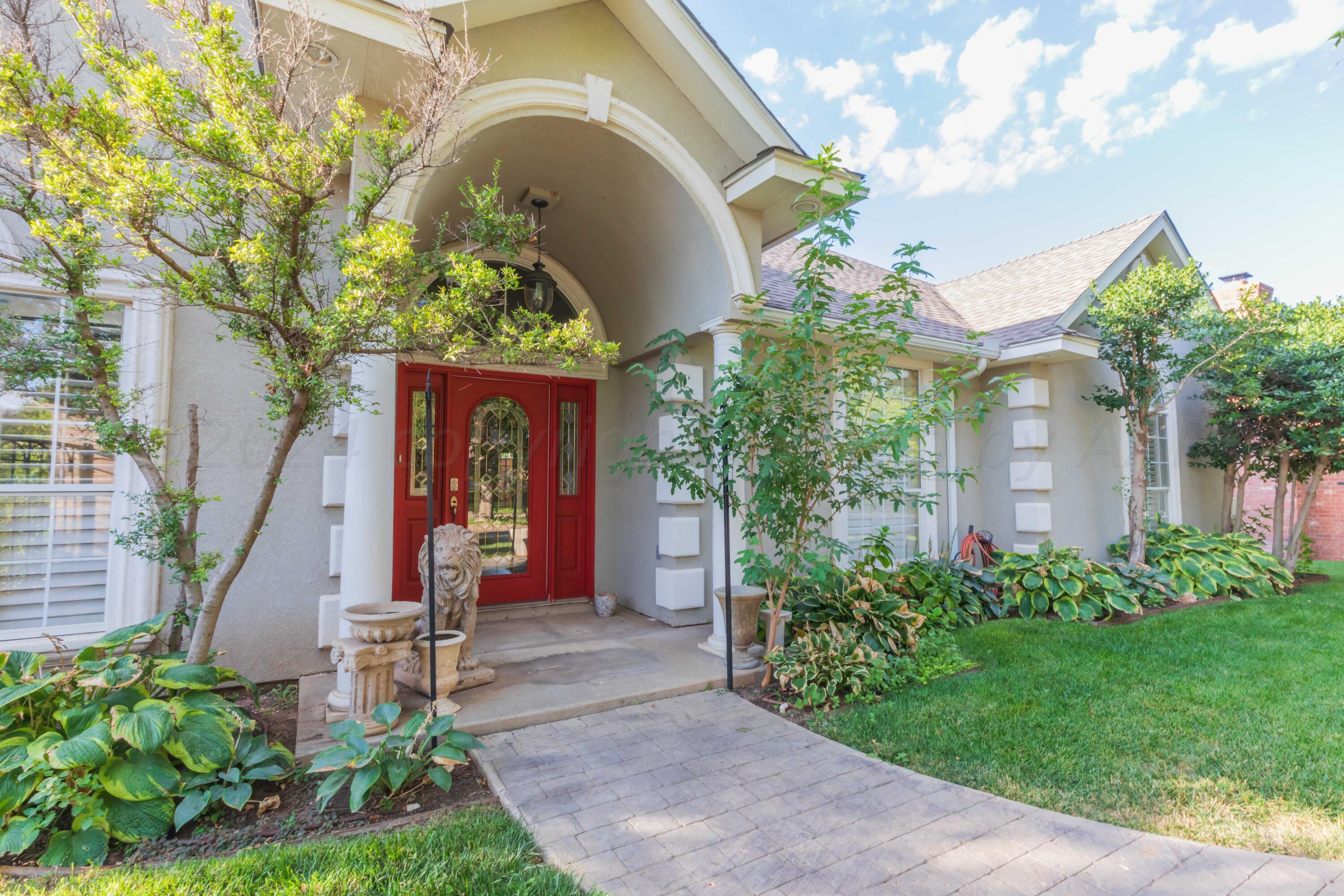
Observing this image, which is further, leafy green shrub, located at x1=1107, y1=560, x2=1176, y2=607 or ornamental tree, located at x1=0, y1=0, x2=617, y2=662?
leafy green shrub, located at x1=1107, y1=560, x2=1176, y2=607

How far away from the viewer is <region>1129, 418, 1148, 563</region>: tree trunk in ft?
24.7

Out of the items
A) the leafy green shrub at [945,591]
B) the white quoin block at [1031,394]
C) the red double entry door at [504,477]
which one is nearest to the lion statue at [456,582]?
the red double entry door at [504,477]

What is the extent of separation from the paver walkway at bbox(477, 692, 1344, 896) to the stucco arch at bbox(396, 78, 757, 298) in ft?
11.0

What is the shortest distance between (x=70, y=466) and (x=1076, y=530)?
33.0 feet

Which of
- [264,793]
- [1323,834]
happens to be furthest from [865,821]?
[264,793]

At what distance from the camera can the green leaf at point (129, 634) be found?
9.48ft

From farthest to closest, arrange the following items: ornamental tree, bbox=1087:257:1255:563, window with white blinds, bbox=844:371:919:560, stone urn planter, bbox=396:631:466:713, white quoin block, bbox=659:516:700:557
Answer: ornamental tree, bbox=1087:257:1255:563, window with white blinds, bbox=844:371:919:560, white quoin block, bbox=659:516:700:557, stone urn planter, bbox=396:631:466:713

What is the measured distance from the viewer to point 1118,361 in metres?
7.48

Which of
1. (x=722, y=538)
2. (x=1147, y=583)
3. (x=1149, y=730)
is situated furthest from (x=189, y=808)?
(x=1147, y=583)

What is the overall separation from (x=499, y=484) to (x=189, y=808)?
377cm

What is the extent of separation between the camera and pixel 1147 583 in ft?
23.3

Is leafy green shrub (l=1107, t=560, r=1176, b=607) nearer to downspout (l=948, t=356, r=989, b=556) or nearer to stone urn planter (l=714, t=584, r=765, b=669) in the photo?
downspout (l=948, t=356, r=989, b=556)

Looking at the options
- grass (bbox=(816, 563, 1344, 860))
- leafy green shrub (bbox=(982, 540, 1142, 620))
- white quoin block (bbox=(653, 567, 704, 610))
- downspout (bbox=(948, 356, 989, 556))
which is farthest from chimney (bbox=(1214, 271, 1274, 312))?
white quoin block (bbox=(653, 567, 704, 610))

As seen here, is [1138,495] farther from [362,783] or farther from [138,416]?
[138,416]
